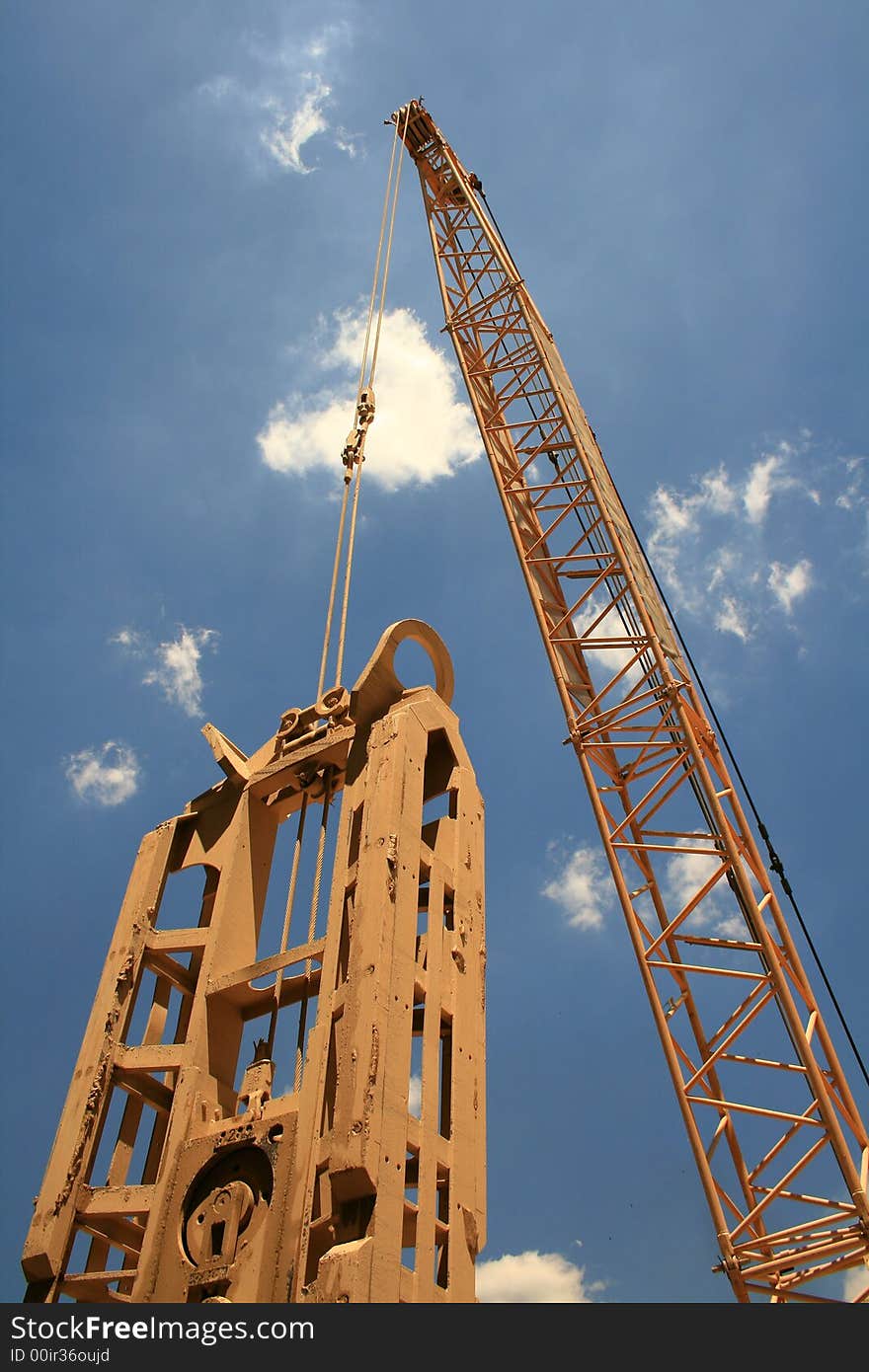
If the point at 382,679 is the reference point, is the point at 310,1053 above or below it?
below

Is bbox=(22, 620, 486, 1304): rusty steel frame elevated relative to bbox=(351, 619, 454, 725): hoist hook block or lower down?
lower down

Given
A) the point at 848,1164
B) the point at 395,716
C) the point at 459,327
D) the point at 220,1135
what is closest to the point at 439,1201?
the point at 220,1135

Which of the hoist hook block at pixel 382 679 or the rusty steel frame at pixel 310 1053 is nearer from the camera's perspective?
the rusty steel frame at pixel 310 1053

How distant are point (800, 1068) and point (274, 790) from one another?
9.00 metres

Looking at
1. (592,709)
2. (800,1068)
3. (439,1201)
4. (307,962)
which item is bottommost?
(439,1201)

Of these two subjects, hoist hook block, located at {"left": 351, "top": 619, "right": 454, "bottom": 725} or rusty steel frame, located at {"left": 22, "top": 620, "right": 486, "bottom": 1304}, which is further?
hoist hook block, located at {"left": 351, "top": 619, "right": 454, "bottom": 725}

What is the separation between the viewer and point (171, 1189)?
22.1ft

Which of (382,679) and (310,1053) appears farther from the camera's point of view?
(382,679)

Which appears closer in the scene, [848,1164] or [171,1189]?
[171,1189]

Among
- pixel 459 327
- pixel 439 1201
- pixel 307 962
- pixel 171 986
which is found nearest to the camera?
pixel 439 1201

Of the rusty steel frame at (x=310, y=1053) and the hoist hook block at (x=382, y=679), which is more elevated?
the hoist hook block at (x=382, y=679)
